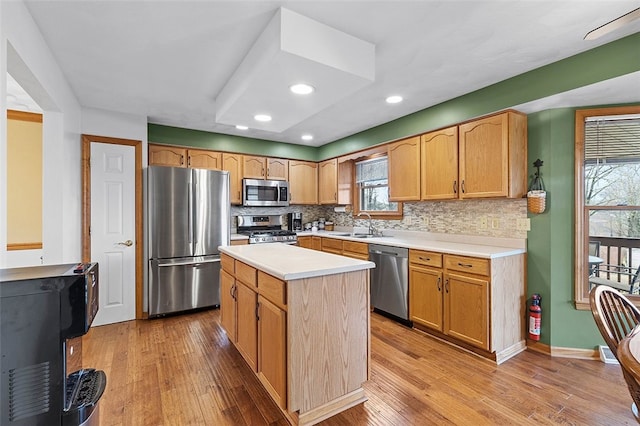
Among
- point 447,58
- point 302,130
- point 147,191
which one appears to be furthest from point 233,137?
point 447,58

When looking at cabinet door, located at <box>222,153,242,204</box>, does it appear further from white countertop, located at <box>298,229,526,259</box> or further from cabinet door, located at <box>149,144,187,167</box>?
white countertop, located at <box>298,229,526,259</box>

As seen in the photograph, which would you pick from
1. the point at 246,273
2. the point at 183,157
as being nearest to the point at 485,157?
the point at 246,273

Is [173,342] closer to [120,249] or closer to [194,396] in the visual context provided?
[194,396]

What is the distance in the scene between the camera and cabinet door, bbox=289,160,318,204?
5078 mm

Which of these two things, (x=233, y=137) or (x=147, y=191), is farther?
(x=233, y=137)

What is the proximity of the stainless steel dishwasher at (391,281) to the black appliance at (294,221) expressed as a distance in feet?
6.07

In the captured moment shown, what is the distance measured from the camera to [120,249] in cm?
341

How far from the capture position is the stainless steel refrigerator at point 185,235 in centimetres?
348

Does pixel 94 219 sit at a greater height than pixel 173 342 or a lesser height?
greater

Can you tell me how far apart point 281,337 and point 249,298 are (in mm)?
563

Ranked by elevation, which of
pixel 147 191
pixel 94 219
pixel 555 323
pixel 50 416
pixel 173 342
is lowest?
pixel 173 342

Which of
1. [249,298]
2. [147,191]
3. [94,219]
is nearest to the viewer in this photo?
[249,298]

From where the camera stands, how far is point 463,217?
3287 millimetres

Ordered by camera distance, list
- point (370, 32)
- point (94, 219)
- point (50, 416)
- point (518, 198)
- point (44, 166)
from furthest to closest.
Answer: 1. point (94, 219)
2. point (518, 198)
3. point (44, 166)
4. point (370, 32)
5. point (50, 416)
